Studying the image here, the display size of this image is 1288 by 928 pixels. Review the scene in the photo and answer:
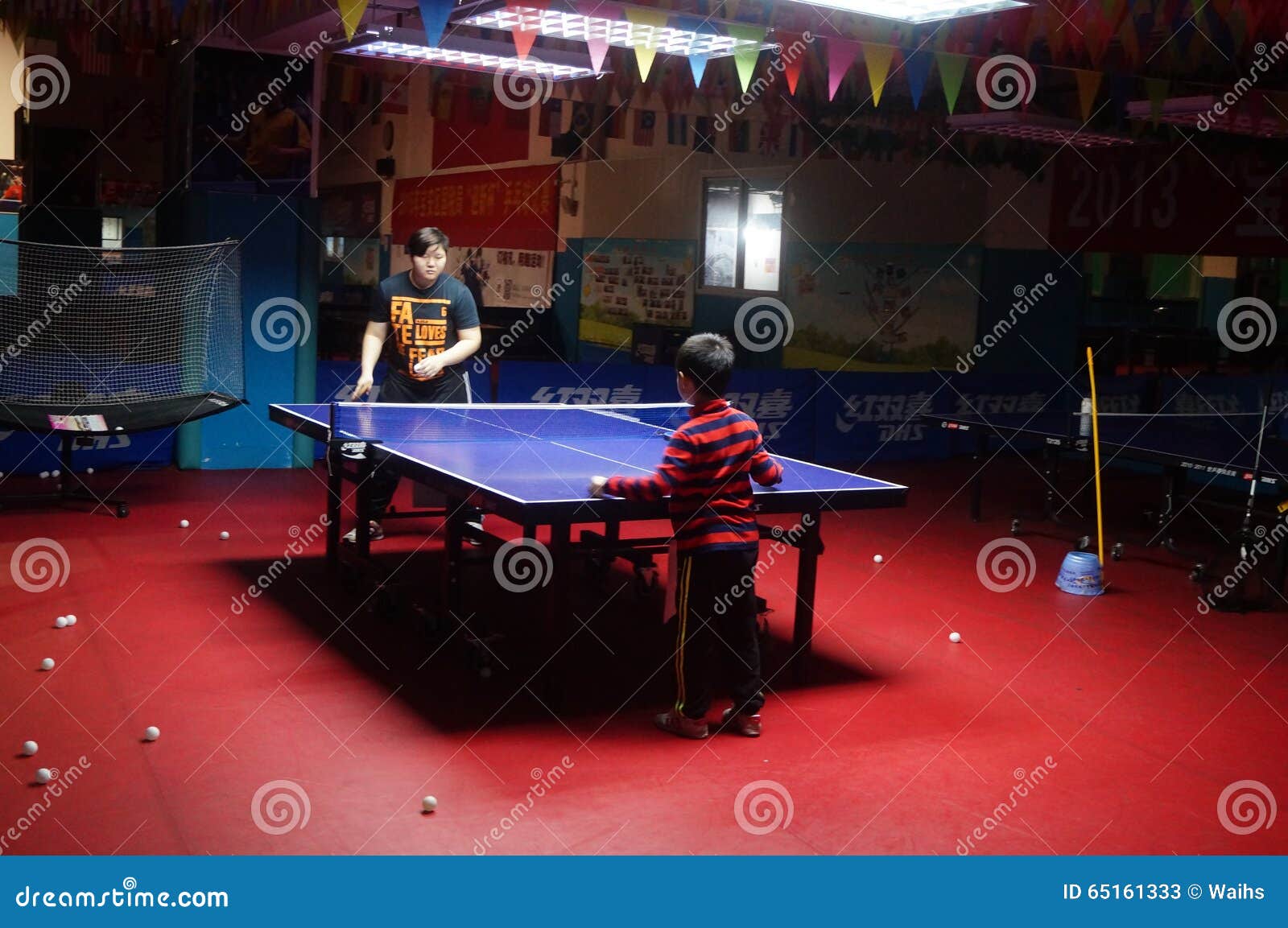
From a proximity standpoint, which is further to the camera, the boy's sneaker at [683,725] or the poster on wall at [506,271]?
the poster on wall at [506,271]

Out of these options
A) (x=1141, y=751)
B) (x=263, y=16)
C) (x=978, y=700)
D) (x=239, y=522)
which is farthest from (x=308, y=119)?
(x=1141, y=751)

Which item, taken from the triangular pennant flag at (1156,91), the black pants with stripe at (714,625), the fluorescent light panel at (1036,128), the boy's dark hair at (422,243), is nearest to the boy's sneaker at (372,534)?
the boy's dark hair at (422,243)

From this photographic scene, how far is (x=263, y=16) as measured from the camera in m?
9.70

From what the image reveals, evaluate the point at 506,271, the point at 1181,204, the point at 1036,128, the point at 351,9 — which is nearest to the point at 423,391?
the point at 351,9

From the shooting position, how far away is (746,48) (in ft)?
25.0

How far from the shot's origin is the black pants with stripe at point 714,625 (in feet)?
16.1

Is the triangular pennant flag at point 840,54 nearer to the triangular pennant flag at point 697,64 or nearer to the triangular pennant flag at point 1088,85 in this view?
the triangular pennant flag at point 697,64

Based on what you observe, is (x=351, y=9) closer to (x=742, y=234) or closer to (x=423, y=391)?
(x=423, y=391)

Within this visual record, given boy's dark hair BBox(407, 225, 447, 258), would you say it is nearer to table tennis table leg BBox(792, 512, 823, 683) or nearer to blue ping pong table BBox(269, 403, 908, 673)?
blue ping pong table BBox(269, 403, 908, 673)

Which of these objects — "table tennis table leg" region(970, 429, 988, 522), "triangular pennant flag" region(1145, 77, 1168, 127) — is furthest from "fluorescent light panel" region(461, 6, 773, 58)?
"table tennis table leg" region(970, 429, 988, 522)

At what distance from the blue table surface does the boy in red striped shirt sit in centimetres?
32

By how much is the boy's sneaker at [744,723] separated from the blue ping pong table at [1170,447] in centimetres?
355

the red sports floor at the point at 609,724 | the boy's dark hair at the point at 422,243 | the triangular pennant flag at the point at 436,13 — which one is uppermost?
the triangular pennant flag at the point at 436,13

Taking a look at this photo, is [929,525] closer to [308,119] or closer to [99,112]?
[308,119]
